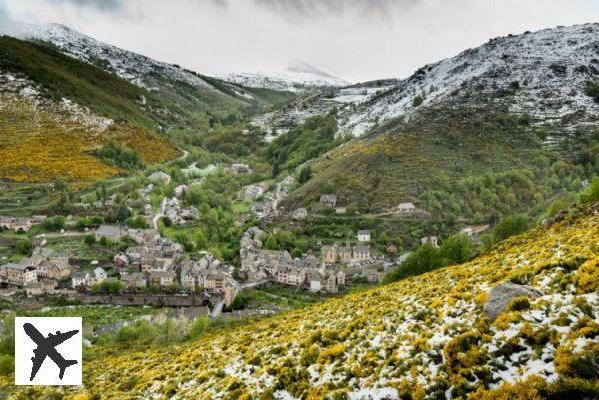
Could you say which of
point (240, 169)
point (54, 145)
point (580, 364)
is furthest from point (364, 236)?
point (54, 145)

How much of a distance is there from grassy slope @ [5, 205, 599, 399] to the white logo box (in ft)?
11.4

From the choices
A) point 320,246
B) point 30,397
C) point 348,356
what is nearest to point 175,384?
point 348,356

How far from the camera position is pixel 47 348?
68.0 feet

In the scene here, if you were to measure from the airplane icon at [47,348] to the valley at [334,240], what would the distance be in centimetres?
426

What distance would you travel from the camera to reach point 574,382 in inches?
415

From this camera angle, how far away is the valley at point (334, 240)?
15.1m

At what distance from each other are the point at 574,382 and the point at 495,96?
148529 mm

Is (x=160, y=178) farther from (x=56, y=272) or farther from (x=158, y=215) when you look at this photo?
(x=56, y=272)

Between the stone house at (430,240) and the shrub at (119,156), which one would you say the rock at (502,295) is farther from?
the shrub at (119,156)

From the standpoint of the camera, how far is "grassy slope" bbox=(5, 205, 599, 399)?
12.7 meters

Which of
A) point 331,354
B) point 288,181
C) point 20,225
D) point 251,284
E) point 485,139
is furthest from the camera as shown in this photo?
point 288,181

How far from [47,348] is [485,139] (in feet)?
400

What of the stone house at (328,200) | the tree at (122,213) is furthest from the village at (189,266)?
the tree at (122,213)

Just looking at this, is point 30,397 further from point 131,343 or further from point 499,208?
point 499,208
